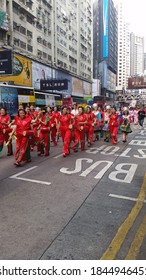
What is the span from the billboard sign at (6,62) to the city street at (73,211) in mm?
20830

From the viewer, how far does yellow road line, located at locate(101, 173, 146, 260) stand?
3.11m

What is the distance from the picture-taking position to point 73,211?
14.4ft

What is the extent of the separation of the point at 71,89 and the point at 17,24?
2051 cm

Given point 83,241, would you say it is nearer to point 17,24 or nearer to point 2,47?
point 2,47

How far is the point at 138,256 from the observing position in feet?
10.1

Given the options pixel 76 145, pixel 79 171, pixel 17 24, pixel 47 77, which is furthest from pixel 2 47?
pixel 79 171

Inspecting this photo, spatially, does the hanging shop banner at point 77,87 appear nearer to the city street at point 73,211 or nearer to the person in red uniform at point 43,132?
the person in red uniform at point 43,132

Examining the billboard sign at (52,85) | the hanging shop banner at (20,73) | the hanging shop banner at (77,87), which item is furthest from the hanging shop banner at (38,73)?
the hanging shop banner at (77,87)

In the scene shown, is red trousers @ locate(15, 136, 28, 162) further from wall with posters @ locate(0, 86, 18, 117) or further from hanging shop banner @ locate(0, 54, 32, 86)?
hanging shop banner @ locate(0, 54, 32, 86)

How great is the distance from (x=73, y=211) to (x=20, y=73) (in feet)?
100

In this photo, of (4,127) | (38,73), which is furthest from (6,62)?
(4,127)

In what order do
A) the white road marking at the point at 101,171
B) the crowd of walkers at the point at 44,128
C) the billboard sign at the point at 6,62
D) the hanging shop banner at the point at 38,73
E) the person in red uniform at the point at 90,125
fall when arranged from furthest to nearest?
the hanging shop banner at the point at 38,73, the billboard sign at the point at 6,62, the person in red uniform at the point at 90,125, the crowd of walkers at the point at 44,128, the white road marking at the point at 101,171

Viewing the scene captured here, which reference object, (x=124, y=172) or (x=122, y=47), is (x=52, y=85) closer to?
(x=124, y=172)

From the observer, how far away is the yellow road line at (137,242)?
3.10 meters
